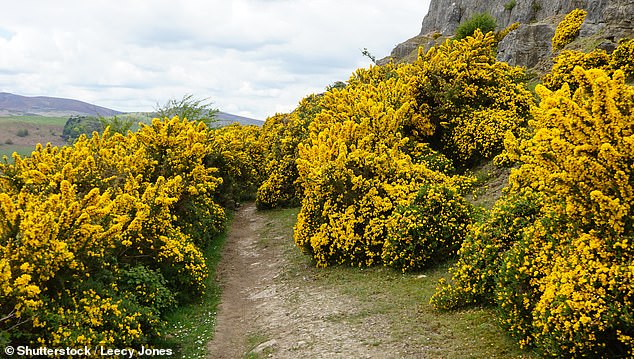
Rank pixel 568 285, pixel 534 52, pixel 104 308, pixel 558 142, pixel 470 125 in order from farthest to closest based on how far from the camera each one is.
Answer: pixel 534 52
pixel 470 125
pixel 104 308
pixel 558 142
pixel 568 285

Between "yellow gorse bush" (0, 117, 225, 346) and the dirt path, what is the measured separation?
1216 millimetres

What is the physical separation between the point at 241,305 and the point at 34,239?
478cm

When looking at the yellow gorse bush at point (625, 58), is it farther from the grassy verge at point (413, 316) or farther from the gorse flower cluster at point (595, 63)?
the grassy verge at point (413, 316)

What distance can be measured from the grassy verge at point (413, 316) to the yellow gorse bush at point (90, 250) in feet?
10.5

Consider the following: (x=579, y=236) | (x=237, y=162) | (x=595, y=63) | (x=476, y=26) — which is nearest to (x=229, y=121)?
(x=237, y=162)

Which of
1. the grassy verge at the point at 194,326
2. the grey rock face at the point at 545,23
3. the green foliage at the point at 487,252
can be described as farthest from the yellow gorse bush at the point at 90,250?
the grey rock face at the point at 545,23

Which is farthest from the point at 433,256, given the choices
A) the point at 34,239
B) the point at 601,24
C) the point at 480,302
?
the point at 601,24

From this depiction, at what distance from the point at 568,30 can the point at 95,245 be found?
20.1 metres

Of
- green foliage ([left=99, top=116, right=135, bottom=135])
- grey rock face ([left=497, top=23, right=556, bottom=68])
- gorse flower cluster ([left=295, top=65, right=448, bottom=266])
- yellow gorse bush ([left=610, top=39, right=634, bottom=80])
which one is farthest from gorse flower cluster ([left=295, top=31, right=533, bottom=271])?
green foliage ([left=99, top=116, right=135, bottom=135])

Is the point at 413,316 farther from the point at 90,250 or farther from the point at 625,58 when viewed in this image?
the point at 625,58

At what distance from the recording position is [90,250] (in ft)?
26.2

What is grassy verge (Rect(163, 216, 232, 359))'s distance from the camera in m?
8.59

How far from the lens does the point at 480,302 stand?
25.8ft

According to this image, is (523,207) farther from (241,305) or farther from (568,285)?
(241,305)
